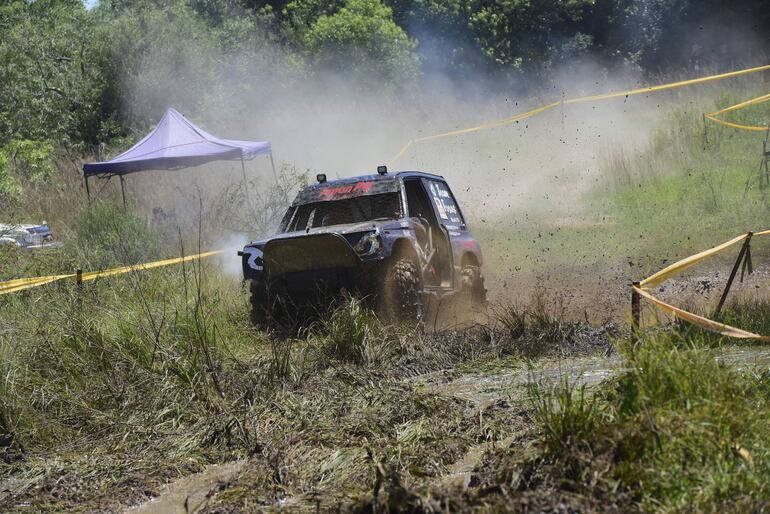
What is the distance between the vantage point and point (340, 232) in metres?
9.30

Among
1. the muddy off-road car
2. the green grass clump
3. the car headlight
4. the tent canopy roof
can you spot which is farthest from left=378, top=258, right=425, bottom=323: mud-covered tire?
the tent canopy roof

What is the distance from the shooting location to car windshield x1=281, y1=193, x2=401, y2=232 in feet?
32.7

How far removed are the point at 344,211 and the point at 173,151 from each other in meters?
8.26

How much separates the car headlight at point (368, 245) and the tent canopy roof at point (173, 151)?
8.85m

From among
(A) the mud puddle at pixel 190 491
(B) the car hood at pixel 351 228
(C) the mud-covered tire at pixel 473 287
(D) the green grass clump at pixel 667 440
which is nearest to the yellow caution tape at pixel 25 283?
(B) the car hood at pixel 351 228

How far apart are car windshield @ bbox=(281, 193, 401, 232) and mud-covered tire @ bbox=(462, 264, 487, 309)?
1497 mm

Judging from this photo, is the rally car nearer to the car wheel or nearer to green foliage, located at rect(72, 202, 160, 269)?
green foliage, located at rect(72, 202, 160, 269)

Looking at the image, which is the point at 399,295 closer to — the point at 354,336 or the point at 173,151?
the point at 354,336

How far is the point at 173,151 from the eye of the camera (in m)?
17.5

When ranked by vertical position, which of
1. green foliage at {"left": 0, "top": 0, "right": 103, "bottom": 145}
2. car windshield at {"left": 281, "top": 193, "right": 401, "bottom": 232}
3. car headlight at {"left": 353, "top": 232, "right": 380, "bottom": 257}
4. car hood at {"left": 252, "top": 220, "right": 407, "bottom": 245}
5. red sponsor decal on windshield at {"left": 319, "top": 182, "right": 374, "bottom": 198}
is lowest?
car headlight at {"left": 353, "top": 232, "right": 380, "bottom": 257}

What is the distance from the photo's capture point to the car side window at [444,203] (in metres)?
10.7

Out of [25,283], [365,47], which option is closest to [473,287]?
[25,283]

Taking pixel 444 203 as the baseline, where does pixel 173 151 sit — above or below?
above

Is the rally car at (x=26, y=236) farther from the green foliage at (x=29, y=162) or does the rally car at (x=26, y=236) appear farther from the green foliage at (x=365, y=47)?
the green foliage at (x=365, y=47)
